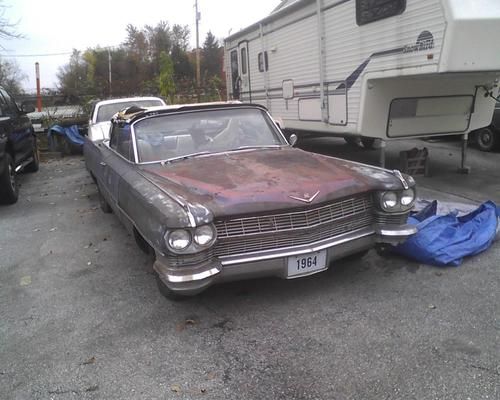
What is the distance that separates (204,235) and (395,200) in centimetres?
158

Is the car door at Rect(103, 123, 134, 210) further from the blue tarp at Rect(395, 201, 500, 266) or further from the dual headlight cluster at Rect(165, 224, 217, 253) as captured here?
the blue tarp at Rect(395, 201, 500, 266)

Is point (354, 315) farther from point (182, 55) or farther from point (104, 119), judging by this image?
point (182, 55)

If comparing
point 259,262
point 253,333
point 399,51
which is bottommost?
point 253,333

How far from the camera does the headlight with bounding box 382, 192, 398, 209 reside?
3.67 meters

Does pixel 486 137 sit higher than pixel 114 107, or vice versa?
pixel 114 107

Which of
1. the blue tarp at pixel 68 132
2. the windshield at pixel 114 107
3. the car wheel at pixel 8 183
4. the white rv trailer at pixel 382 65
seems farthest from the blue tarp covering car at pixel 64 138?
the white rv trailer at pixel 382 65

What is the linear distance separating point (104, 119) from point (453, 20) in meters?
6.53

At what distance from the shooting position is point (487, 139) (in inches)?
384

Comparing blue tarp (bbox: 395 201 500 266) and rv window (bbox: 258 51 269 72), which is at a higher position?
rv window (bbox: 258 51 269 72)

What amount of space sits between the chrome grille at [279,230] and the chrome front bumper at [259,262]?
0.04 metres

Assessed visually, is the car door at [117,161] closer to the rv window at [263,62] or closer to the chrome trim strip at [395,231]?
the chrome trim strip at [395,231]

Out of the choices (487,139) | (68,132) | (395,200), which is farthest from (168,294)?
(68,132)

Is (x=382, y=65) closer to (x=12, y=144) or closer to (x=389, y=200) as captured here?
(x=389, y=200)

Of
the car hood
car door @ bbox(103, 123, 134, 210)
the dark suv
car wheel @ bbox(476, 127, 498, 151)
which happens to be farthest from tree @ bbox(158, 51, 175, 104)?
the car hood
